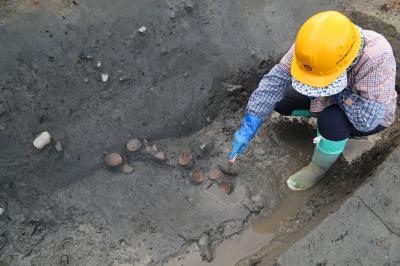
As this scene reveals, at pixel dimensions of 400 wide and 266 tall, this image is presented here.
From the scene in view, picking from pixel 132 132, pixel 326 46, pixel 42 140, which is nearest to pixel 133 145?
pixel 132 132

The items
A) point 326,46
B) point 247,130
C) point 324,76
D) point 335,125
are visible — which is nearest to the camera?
point 326,46

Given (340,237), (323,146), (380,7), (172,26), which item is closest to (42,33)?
(172,26)

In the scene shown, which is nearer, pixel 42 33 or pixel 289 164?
pixel 42 33

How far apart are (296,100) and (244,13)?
0.61 metres

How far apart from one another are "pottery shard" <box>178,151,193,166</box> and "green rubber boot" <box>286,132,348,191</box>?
49 cm

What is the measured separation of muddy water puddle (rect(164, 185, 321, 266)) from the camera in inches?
71.7

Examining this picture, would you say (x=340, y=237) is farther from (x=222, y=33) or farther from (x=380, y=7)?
(x=380, y=7)

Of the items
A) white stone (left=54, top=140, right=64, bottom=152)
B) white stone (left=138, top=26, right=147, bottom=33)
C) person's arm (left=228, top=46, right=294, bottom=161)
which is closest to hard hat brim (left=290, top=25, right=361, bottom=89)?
person's arm (left=228, top=46, right=294, bottom=161)

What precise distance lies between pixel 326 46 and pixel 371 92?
28 centimetres

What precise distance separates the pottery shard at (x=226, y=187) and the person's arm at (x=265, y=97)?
0.20 m

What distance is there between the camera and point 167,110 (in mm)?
2078

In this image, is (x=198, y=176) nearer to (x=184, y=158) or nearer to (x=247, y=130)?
(x=184, y=158)

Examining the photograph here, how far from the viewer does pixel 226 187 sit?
6.47 feet

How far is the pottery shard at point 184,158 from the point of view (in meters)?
2.02
